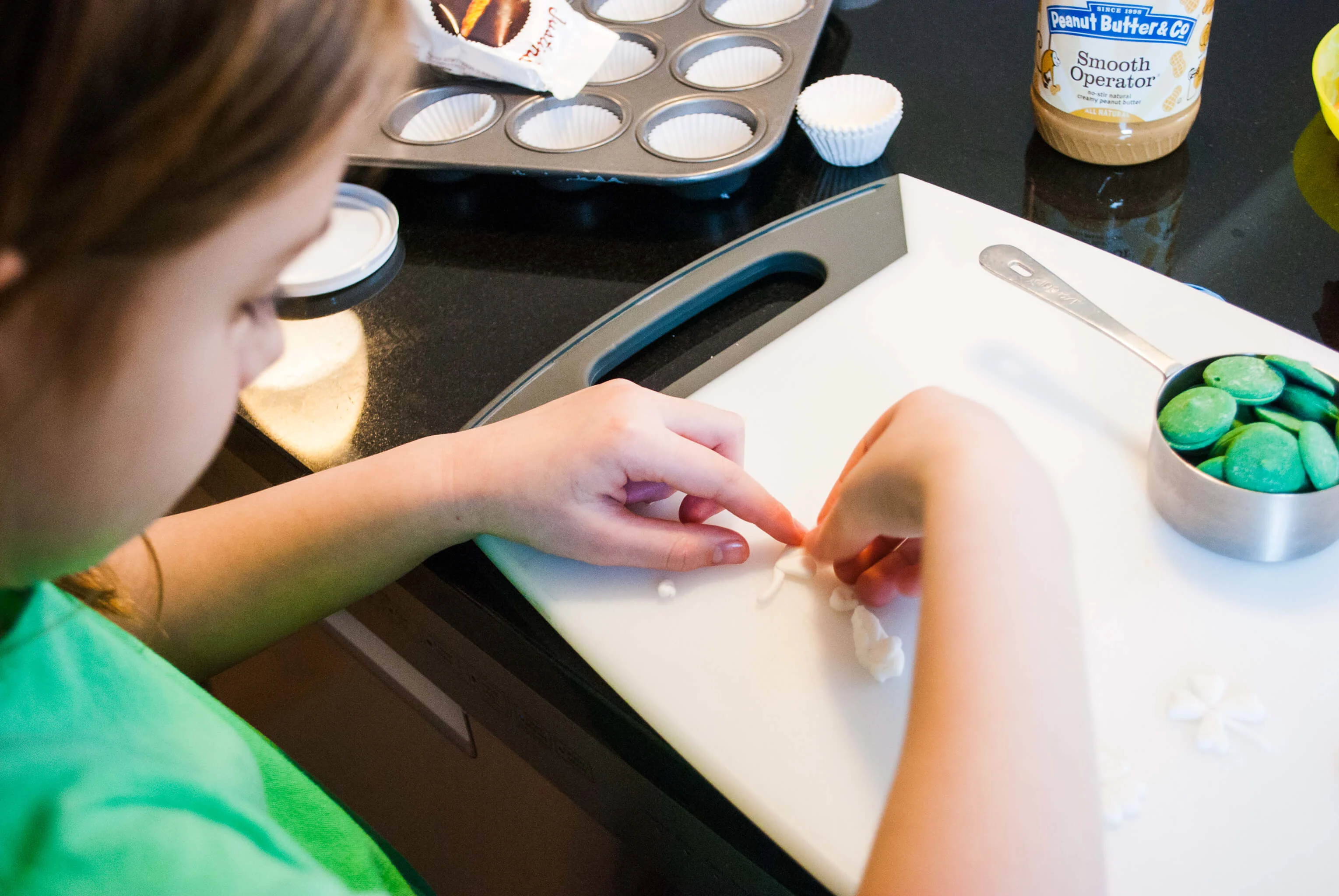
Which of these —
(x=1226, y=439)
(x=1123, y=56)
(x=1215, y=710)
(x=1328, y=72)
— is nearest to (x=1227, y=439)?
(x=1226, y=439)

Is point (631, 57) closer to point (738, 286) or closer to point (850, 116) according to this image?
point (850, 116)

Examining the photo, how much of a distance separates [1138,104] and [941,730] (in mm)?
596

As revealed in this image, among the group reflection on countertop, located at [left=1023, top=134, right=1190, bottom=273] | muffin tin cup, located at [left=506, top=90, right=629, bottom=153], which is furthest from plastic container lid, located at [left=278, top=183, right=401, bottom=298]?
reflection on countertop, located at [left=1023, top=134, right=1190, bottom=273]

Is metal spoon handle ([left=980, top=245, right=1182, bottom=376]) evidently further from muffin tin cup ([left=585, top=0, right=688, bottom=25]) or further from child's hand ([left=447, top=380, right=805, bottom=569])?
muffin tin cup ([left=585, top=0, right=688, bottom=25])

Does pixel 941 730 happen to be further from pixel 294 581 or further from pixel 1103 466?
pixel 294 581

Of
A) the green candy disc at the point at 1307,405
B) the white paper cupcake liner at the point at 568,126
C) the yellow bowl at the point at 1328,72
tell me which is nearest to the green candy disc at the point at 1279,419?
the green candy disc at the point at 1307,405

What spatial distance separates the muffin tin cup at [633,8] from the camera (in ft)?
3.45

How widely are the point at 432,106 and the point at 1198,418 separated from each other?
785 millimetres

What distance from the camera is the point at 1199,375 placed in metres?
0.57

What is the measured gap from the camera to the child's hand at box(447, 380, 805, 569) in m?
0.57

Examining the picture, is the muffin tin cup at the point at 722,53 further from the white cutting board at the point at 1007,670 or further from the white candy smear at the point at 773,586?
the white candy smear at the point at 773,586

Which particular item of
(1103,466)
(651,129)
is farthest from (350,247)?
(1103,466)

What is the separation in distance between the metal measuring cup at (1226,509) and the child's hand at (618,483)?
214 mm

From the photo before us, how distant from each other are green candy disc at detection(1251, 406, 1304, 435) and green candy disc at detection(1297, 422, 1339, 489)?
13 mm
